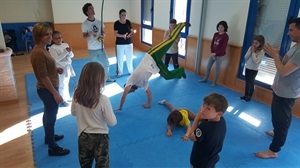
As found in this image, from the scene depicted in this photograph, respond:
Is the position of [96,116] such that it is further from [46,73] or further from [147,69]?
[147,69]

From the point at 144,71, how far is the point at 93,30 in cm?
153

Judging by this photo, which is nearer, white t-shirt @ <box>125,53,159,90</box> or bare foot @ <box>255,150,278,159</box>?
bare foot @ <box>255,150,278,159</box>

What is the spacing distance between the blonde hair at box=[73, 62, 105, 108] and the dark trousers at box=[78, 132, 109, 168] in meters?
0.29

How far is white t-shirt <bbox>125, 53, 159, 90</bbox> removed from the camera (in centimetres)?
316

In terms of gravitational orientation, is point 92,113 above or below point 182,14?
below

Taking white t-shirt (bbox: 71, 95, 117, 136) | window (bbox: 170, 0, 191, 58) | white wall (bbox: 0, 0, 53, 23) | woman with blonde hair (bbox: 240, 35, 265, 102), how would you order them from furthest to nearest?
white wall (bbox: 0, 0, 53, 23)
window (bbox: 170, 0, 191, 58)
woman with blonde hair (bbox: 240, 35, 265, 102)
white t-shirt (bbox: 71, 95, 117, 136)

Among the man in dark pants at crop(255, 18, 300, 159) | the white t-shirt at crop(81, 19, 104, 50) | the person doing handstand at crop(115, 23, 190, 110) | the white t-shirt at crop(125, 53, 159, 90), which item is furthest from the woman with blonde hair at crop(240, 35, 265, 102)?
the white t-shirt at crop(81, 19, 104, 50)

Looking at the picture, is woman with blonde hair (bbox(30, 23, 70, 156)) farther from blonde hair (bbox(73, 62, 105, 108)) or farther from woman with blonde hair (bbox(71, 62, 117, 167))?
blonde hair (bbox(73, 62, 105, 108))

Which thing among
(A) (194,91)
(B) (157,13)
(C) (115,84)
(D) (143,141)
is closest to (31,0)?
(B) (157,13)

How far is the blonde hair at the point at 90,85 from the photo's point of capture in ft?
4.71

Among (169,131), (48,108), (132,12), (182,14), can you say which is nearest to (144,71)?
(169,131)

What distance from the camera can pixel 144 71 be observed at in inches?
124

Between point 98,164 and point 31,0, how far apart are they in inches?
274

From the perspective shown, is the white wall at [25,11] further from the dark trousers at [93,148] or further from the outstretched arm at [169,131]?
the dark trousers at [93,148]
